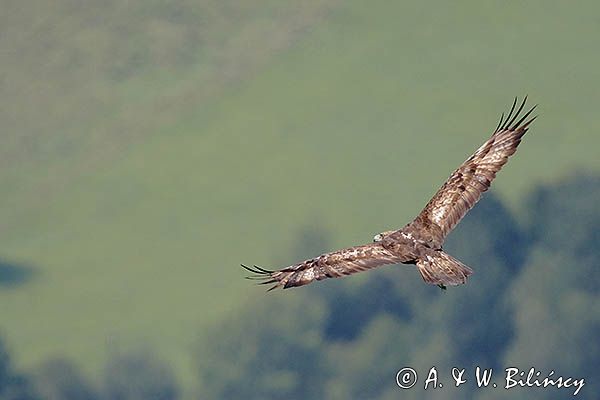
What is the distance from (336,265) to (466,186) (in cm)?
465

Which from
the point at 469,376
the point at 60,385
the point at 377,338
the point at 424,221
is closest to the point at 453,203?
the point at 424,221

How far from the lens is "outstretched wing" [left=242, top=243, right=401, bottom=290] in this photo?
35.3 metres

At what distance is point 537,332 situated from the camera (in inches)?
5620

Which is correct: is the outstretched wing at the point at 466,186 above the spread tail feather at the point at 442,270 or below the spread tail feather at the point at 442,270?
above

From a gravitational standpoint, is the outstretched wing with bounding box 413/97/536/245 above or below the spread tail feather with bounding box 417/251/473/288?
above

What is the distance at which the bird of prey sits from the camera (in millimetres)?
34719

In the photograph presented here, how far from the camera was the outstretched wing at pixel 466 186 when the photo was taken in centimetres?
3716

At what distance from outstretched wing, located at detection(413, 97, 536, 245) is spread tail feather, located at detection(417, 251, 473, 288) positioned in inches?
52.8

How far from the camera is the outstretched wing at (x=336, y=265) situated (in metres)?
35.3

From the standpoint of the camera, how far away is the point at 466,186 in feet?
126

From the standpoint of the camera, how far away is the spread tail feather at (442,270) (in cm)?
3394

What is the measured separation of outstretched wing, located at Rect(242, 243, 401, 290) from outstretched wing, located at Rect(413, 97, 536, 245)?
4.71 feet

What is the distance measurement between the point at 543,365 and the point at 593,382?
5.84 m

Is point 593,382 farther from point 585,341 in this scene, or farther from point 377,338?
point 377,338
